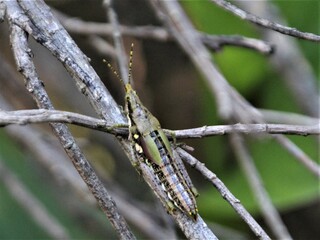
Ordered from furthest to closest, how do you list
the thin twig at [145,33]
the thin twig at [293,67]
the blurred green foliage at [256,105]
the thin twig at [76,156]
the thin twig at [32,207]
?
the blurred green foliage at [256,105], the thin twig at [32,207], the thin twig at [293,67], the thin twig at [145,33], the thin twig at [76,156]

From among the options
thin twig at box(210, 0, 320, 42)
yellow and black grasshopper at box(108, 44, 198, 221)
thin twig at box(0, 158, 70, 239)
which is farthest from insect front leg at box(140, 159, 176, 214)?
thin twig at box(0, 158, 70, 239)

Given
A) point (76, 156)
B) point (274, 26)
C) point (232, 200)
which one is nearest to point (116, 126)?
point (76, 156)

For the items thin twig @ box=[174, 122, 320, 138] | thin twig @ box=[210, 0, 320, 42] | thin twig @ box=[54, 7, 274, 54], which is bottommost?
thin twig @ box=[174, 122, 320, 138]

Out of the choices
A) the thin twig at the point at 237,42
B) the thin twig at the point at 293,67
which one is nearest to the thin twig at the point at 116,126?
the thin twig at the point at 237,42

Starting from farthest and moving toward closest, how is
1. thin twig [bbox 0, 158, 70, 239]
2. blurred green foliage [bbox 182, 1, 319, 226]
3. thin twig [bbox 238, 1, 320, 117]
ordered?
blurred green foliage [bbox 182, 1, 319, 226] < thin twig [bbox 0, 158, 70, 239] < thin twig [bbox 238, 1, 320, 117]

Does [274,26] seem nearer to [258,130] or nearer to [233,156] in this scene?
[258,130]

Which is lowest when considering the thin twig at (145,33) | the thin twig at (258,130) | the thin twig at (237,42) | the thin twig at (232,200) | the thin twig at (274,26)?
the thin twig at (232,200)

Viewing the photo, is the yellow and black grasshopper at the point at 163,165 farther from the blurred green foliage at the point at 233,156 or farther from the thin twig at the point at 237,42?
the blurred green foliage at the point at 233,156

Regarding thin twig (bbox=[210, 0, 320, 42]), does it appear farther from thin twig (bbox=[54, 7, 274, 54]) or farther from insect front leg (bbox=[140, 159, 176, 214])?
thin twig (bbox=[54, 7, 274, 54])

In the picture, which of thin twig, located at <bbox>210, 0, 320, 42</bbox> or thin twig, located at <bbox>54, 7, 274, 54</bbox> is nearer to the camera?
thin twig, located at <bbox>210, 0, 320, 42</bbox>

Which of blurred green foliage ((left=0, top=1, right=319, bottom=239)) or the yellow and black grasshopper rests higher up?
blurred green foliage ((left=0, top=1, right=319, bottom=239))
